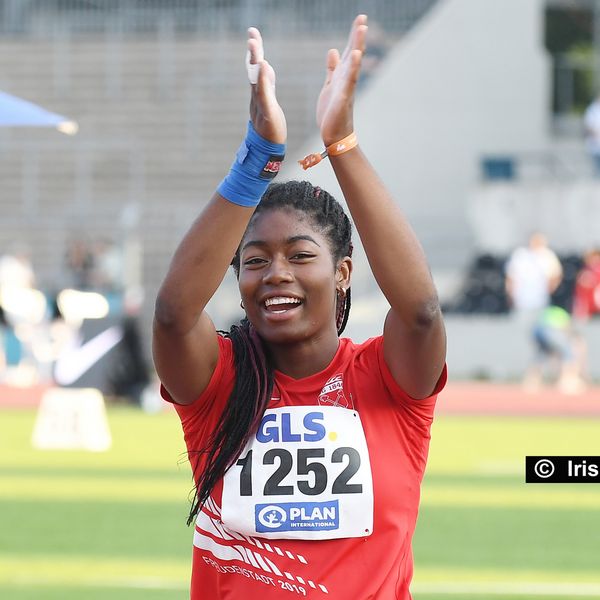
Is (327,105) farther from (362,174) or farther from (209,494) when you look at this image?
(209,494)

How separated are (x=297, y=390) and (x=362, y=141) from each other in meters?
22.7

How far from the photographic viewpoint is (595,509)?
10.4 meters

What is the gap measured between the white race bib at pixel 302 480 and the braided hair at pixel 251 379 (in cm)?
3

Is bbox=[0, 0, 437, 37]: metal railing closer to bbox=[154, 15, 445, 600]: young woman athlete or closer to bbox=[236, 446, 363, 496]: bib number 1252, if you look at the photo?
bbox=[154, 15, 445, 600]: young woman athlete

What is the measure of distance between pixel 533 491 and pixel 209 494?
816 centimetres

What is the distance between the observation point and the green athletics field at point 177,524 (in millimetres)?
7625

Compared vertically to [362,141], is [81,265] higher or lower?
lower

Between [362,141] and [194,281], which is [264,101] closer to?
[194,281]

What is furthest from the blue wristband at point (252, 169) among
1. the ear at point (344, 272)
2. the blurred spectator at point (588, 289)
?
the blurred spectator at point (588, 289)

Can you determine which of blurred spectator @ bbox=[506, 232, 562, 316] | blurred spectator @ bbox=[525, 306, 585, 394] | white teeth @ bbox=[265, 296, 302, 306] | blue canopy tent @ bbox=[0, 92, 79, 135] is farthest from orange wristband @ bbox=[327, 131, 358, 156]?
blurred spectator @ bbox=[506, 232, 562, 316]

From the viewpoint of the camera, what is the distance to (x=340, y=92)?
120 inches

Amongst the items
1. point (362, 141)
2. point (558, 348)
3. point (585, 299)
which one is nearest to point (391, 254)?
point (558, 348)

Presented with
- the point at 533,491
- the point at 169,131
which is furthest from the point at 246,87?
the point at 533,491

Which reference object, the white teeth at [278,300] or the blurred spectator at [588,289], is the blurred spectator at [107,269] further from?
the white teeth at [278,300]
